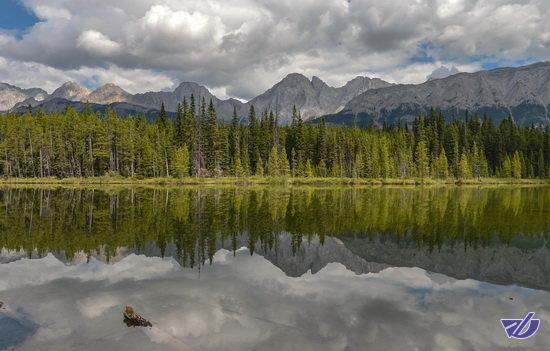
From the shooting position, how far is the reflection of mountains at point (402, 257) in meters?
22.3

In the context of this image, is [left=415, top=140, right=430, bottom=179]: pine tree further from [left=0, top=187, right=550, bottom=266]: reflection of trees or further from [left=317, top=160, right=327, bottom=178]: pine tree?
[left=0, top=187, right=550, bottom=266]: reflection of trees

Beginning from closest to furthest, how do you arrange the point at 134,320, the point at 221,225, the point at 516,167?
the point at 134,320 → the point at 221,225 → the point at 516,167

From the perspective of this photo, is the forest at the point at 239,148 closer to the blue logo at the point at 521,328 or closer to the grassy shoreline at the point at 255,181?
the grassy shoreline at the point at 255,181

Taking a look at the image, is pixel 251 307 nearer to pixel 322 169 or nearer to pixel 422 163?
pixel 322 169

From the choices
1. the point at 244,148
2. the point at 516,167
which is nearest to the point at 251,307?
the point at 244,148

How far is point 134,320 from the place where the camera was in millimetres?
13609

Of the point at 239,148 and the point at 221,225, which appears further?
the point at 239,148

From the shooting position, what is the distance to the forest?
121 meters

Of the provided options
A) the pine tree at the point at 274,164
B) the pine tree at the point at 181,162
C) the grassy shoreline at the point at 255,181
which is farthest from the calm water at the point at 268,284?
the pine tree at the point at 274,164

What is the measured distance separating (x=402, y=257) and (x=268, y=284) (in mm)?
10271

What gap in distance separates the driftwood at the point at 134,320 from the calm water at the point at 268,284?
0.30 m

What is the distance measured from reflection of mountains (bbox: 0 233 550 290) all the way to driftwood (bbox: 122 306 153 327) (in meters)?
9.26

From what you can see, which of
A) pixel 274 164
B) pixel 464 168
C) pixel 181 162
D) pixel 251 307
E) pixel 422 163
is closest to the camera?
pixel 251 307

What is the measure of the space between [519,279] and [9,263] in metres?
26.1
